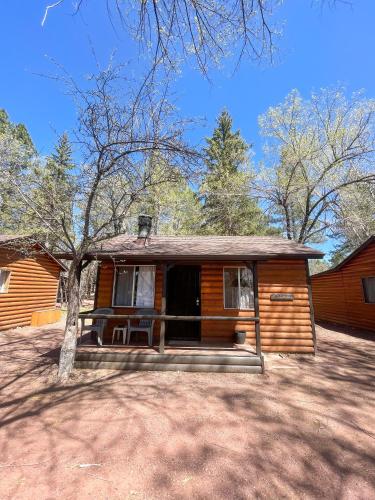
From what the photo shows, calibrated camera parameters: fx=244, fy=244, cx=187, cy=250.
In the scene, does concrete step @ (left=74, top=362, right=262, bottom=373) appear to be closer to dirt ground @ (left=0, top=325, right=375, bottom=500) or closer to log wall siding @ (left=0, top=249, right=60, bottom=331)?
dirt ground @ (left=0, top=325, right=375, bottom=500)

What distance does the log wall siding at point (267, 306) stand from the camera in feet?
23.9

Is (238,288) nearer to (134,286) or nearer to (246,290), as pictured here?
(246,290)

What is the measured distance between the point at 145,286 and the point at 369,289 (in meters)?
9.69

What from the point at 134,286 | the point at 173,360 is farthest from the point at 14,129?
the point at 173,360

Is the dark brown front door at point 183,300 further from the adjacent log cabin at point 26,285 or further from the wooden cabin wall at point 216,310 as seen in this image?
the adjacent log cabin at point 26,285

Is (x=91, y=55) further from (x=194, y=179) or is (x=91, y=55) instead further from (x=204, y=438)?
(x=204, y=438)

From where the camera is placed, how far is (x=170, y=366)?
571cm

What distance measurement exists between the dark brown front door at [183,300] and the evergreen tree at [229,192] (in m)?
9.44

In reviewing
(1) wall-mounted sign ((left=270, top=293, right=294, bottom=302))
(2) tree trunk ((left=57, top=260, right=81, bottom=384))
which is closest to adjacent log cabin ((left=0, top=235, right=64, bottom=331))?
(2) tree trunk ((left=57, top=260, right=81, bottom=384))

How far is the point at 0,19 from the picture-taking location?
3.17 meters

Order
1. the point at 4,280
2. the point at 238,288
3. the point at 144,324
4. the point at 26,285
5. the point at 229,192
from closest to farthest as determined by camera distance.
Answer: the point at 144,324 < the point at 238,288 < the point at 4,280 < the point at 26,285 < the point at 229,192

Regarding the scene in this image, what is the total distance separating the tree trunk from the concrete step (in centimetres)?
73

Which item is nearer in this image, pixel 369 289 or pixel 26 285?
pixel 369 289

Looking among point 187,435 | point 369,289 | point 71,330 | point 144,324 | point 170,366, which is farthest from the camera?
point 369,289
